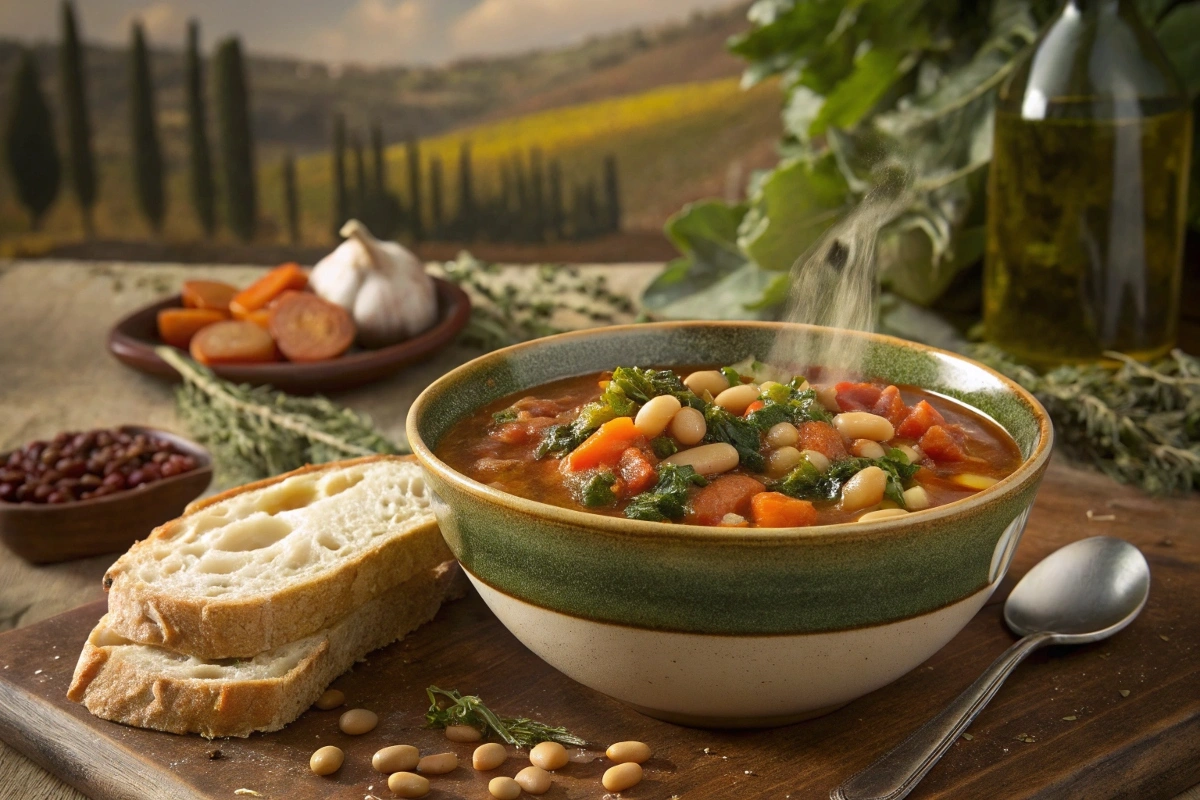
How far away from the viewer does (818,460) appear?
228 cm

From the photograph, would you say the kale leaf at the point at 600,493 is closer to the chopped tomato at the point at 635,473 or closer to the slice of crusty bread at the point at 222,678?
the chopped tomato at the point at 635,473

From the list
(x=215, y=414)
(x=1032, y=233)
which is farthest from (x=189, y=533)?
(x=1032, y=233)

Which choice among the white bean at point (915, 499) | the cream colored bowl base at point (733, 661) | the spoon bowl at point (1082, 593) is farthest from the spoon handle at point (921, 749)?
the white bean at point (915, 499)

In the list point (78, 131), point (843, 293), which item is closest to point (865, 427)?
point (843, 293)

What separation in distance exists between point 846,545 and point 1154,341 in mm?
2916

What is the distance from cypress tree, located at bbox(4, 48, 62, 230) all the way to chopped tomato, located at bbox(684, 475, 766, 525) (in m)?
7.72

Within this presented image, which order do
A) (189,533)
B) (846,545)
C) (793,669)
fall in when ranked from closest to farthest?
(846,545) < (793,669) < (189,533)

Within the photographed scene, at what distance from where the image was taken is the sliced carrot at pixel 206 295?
207 inches

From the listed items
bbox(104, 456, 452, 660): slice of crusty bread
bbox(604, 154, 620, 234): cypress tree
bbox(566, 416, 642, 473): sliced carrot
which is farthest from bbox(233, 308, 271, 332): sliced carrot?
bbox(604, 154, 620, 234): cypress tree

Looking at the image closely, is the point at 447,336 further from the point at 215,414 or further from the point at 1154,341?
the point at 1154,341

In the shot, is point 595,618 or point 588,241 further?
point 588,241

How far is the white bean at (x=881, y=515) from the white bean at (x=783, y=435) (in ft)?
0.92

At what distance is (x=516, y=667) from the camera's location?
8.21ft

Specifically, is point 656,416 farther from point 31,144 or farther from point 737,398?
point 31,144
